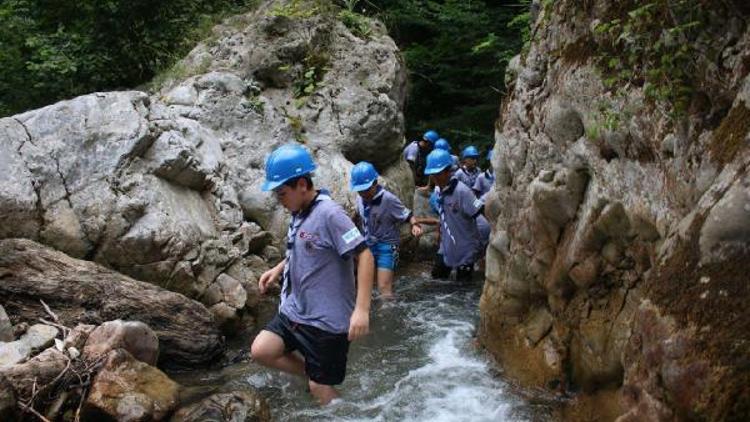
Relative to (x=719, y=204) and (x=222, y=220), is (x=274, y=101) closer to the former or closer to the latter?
(x=222, y=220)

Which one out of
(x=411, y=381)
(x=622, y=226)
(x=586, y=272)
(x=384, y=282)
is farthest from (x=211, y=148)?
(x=622, y=226)

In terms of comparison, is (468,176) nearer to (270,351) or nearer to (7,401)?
(270,351)

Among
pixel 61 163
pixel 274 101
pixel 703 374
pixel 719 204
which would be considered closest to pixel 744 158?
pixel 719 204

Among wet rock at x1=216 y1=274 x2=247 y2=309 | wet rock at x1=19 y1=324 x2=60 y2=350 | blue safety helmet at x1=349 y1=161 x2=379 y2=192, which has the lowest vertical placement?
wet rock at x1=216 y1=274 x2=247 y2=309

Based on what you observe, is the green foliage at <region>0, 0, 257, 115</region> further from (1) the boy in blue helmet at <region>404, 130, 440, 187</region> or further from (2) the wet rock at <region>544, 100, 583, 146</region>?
(2) the wet rock at <region>544, 100, 583, 146</region>

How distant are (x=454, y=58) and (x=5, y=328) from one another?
11.6 meters

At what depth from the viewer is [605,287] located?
16.2 feet

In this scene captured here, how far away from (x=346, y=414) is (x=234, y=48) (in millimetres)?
8424

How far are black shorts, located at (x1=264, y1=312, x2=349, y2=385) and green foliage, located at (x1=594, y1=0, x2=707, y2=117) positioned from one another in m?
2.55

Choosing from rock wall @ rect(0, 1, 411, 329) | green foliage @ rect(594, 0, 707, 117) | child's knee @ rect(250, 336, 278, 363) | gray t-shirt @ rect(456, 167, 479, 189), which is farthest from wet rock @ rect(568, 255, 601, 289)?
gray t-shirt @ rect(456, 167, 479, 189)

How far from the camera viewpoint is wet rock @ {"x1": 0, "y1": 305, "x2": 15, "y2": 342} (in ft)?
18.7

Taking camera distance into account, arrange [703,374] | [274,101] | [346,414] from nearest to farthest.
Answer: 1. [703,374]
2. [346,414]
3. [274,101]

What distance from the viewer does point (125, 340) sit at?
588 cm

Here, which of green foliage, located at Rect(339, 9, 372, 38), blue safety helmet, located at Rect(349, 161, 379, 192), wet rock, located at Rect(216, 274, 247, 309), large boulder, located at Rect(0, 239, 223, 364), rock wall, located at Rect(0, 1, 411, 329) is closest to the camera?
large boulder, located at Rect(0, 239, 223, 364)
